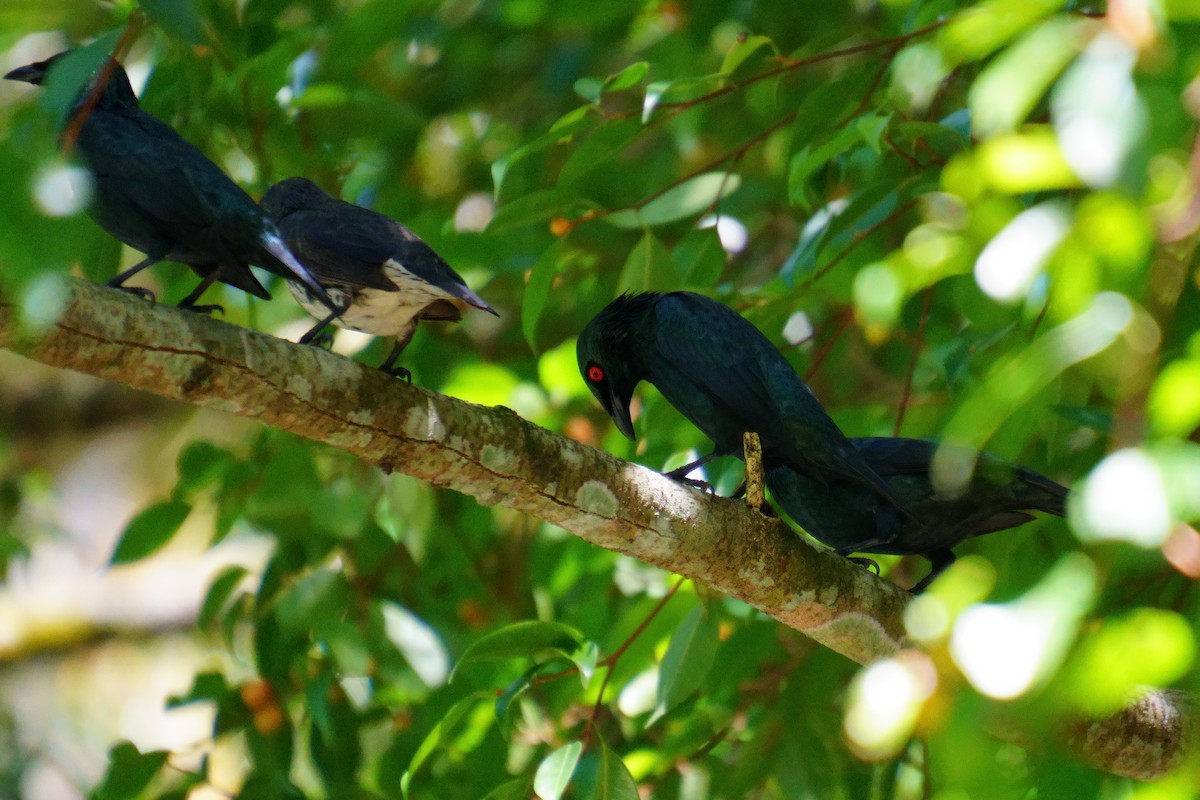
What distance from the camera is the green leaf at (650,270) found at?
354 centimetres

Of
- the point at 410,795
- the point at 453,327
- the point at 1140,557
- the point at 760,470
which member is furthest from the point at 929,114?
the point at 1140,557

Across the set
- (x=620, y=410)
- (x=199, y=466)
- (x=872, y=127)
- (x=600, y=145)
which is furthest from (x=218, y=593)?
(x=872, y=127)

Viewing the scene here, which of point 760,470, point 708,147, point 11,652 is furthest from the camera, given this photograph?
point 11,652

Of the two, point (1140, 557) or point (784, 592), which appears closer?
point (1140, 557)

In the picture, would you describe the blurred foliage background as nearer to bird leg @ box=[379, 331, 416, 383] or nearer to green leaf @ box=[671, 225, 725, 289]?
green leaf @ box=[671, 225, 725, 289]

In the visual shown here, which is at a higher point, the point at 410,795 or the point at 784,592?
the point at 784,592

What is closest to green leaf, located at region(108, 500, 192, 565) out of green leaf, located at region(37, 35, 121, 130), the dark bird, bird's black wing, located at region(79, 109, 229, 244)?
the dark bird

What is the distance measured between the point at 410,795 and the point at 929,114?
260 centimetres

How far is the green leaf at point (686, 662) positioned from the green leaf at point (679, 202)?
1.14 metres

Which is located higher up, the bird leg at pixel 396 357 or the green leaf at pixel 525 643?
the bird leg at pixel 396 357

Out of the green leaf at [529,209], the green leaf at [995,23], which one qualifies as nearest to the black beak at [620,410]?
the green leaf at [529,209]

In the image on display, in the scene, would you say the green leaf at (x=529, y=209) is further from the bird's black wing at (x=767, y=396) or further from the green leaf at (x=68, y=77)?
the green leaf at (x=68, y=77)

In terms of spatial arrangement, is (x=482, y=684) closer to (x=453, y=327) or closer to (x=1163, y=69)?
(x=453, y=327)

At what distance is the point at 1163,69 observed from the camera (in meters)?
1.17
